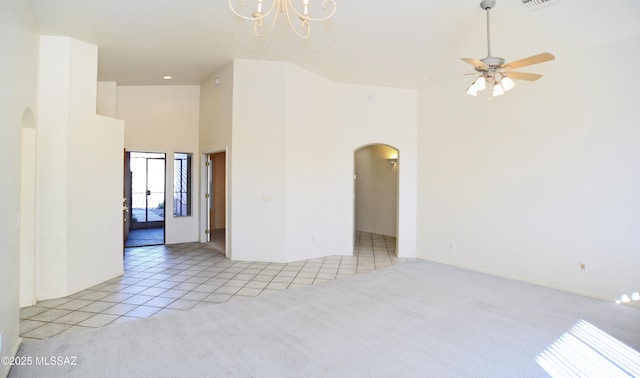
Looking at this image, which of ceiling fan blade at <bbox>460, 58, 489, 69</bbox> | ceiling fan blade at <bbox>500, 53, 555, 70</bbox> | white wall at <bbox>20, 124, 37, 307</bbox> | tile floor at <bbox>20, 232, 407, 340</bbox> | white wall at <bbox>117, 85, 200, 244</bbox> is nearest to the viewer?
ceiling fan blade at <bbox>500, 53, 555, 70</bbox>

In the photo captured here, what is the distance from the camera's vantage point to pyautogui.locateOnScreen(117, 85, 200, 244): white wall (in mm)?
6660

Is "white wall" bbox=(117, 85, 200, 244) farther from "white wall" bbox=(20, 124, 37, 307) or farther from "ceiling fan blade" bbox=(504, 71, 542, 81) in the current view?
"ceiling fan blade" bbox=(504, 71, 542, 81)

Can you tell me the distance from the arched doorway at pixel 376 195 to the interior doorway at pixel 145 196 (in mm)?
4562

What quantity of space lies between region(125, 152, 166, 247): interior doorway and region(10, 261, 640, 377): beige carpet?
4483 millimetres

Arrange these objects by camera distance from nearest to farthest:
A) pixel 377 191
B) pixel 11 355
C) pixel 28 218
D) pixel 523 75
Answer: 1. pixel 11 355
2. pixel 523 75
3. pixel 28 218
4. pixel 377 191

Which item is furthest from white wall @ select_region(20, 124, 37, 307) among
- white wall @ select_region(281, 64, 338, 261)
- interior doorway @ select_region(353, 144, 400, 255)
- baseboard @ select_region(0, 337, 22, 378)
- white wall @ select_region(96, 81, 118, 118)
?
interior doorway @ select_region(353, 144, 400, 255)

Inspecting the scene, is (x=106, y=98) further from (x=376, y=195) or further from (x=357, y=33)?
(x=376, y=195)

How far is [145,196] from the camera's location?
8172 millimetres

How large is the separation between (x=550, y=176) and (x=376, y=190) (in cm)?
476

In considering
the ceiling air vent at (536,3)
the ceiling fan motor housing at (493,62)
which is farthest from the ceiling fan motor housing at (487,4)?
A: the ceiling fan motor housing at (493,62)

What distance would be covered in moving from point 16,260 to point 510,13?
5.04m

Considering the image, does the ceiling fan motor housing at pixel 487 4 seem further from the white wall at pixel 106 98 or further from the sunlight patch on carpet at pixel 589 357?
the white wall at pixel 106 98

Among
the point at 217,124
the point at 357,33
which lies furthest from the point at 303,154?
the point at 357,33

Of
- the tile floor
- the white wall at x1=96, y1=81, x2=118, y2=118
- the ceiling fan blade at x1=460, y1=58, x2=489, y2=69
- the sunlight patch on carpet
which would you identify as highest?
the white wall at x1=96, y1=81, x2=118, y2=118
